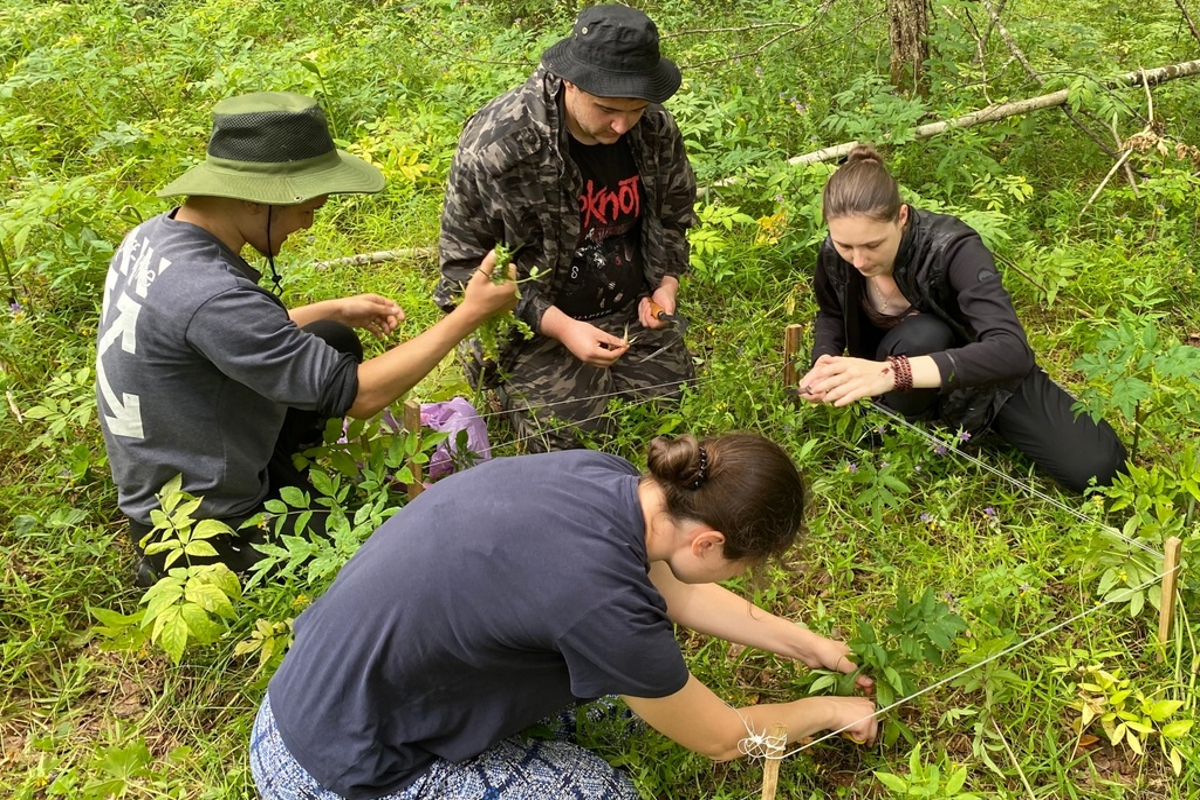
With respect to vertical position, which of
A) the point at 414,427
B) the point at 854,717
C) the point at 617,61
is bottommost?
the point at 854,717

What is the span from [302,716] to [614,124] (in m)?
1.72

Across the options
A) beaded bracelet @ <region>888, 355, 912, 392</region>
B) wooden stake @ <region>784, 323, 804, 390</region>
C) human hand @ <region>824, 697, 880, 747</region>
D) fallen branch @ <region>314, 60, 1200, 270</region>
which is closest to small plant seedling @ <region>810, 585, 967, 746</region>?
human hand @ <region>824, 697, 880, 747</region>

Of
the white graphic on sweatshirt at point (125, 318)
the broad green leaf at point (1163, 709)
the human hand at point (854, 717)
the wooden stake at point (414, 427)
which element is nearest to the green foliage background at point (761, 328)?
the broad green leaf at point (1163, 709)

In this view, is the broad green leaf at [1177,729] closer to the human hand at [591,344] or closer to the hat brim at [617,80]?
the human hand at [591,344]

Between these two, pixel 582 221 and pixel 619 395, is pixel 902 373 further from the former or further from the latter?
pixel 582 221

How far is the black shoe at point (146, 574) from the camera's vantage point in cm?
247

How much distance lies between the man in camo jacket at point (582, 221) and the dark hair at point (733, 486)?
1.05 meters

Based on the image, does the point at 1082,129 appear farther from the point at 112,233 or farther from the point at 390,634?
the point at 112,233

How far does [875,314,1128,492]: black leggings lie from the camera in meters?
2.66

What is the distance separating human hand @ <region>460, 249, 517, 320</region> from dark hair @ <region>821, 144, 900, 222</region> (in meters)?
0.94

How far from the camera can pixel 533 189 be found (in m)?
2.79

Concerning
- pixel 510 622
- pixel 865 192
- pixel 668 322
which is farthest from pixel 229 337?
pixel 865 192

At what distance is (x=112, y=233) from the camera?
3760mm

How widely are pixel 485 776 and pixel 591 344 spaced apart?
138 centimetres
